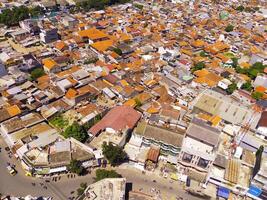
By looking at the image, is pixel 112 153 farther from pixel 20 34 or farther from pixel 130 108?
pixel 20 34

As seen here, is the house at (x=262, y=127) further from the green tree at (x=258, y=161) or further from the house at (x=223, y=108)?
the green tree at (x=258, y=161)

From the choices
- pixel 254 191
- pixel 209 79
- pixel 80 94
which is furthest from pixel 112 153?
pixel 209 79

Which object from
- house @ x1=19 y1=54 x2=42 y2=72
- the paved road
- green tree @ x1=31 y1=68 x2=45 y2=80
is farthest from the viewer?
house @ x1=19 y1=54 x2=42 y2=72

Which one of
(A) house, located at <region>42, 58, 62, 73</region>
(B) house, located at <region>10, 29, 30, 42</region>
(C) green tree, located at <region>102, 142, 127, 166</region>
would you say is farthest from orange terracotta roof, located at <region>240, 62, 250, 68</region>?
(B) house, located at <region>10, 29, 30, 42</region>

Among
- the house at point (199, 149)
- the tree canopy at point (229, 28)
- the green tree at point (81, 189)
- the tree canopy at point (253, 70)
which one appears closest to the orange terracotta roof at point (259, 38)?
the tree canopy at point (229, 28)

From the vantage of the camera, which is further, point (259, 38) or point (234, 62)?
point (259, 38)

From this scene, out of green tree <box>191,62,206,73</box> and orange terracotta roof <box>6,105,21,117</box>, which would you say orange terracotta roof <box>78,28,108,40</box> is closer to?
green tree <box>191,62,206,73</box>

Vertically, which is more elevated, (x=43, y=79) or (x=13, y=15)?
(x=13, y=15)
